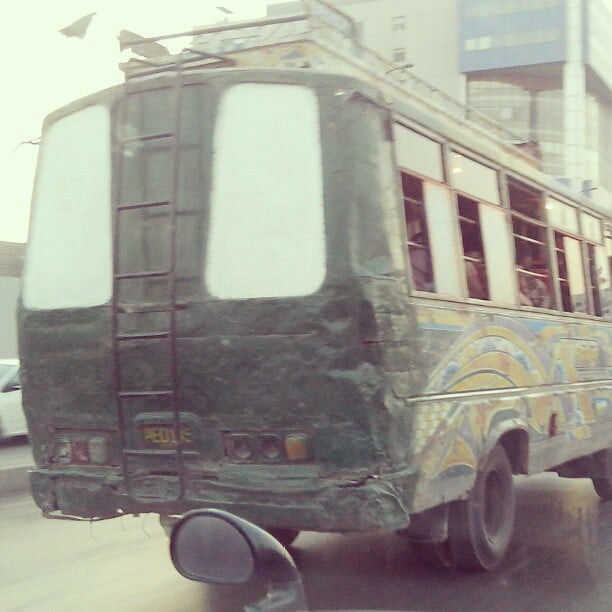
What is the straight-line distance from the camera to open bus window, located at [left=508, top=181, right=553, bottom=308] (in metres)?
7.46

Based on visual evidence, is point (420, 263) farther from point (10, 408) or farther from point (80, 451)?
point (10, 408)

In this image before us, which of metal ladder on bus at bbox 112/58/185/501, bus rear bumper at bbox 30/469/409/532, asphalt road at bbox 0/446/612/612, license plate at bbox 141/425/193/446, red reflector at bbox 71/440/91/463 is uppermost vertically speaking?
metal ladder on bus at bbox 112/58/185/501

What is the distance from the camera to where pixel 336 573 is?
21.1 ft

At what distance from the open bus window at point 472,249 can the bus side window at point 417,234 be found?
2.01 ft

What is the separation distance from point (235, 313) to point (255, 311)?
114mm

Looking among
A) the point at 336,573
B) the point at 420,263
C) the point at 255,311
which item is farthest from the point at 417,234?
the point at 336,573

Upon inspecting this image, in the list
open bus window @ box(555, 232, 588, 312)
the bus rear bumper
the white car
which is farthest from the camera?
the white car

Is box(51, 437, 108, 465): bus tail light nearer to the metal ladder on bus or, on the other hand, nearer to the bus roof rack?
the metal ladder on bus

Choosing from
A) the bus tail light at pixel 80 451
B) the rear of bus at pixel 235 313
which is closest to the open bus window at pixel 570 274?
the rear of bus at pixel 235 313

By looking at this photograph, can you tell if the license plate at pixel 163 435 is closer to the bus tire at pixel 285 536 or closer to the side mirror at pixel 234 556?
the bus tire at pixel 285 536

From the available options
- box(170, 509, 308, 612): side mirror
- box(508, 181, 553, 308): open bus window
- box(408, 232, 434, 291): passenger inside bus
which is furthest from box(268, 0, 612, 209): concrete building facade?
box(170, 509, 308, 612): side mirror

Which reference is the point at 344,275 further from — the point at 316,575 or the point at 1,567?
the point at 1,567

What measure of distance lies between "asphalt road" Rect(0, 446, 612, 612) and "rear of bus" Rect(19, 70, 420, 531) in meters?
0.67

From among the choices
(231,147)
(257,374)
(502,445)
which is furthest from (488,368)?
(231,147)
